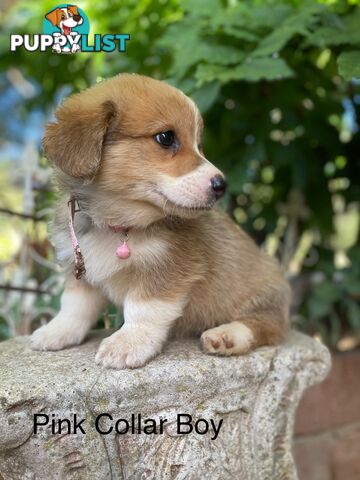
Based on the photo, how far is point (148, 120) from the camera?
6.40 ft

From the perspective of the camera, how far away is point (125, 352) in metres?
2.00

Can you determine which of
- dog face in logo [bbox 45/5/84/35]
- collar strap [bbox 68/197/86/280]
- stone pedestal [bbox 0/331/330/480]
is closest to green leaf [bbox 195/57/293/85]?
dog face in logo [bbox 45/5/84/35]

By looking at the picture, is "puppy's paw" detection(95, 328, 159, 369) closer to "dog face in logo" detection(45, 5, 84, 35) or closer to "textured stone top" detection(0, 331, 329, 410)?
"textured stone top" detection(0, 331, 329, 410)

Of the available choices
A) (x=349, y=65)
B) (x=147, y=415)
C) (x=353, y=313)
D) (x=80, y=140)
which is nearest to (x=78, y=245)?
(x=80, y=140)

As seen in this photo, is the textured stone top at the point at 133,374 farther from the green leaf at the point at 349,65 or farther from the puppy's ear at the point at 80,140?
the green leaf at the point at 349,65

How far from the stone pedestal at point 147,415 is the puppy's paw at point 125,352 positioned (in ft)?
0.10

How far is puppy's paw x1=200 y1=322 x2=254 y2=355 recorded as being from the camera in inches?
85.0

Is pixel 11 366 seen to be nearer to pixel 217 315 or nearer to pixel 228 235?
pixel 217 315

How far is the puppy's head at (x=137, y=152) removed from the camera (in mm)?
1926

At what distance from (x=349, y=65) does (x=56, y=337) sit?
59.7 inches

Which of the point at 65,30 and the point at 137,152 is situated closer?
the point at 137,152

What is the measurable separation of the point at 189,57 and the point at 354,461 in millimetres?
2474

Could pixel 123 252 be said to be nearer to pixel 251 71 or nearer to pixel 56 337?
pixel 56 337

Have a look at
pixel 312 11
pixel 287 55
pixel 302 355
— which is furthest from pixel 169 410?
pixel 287 55
